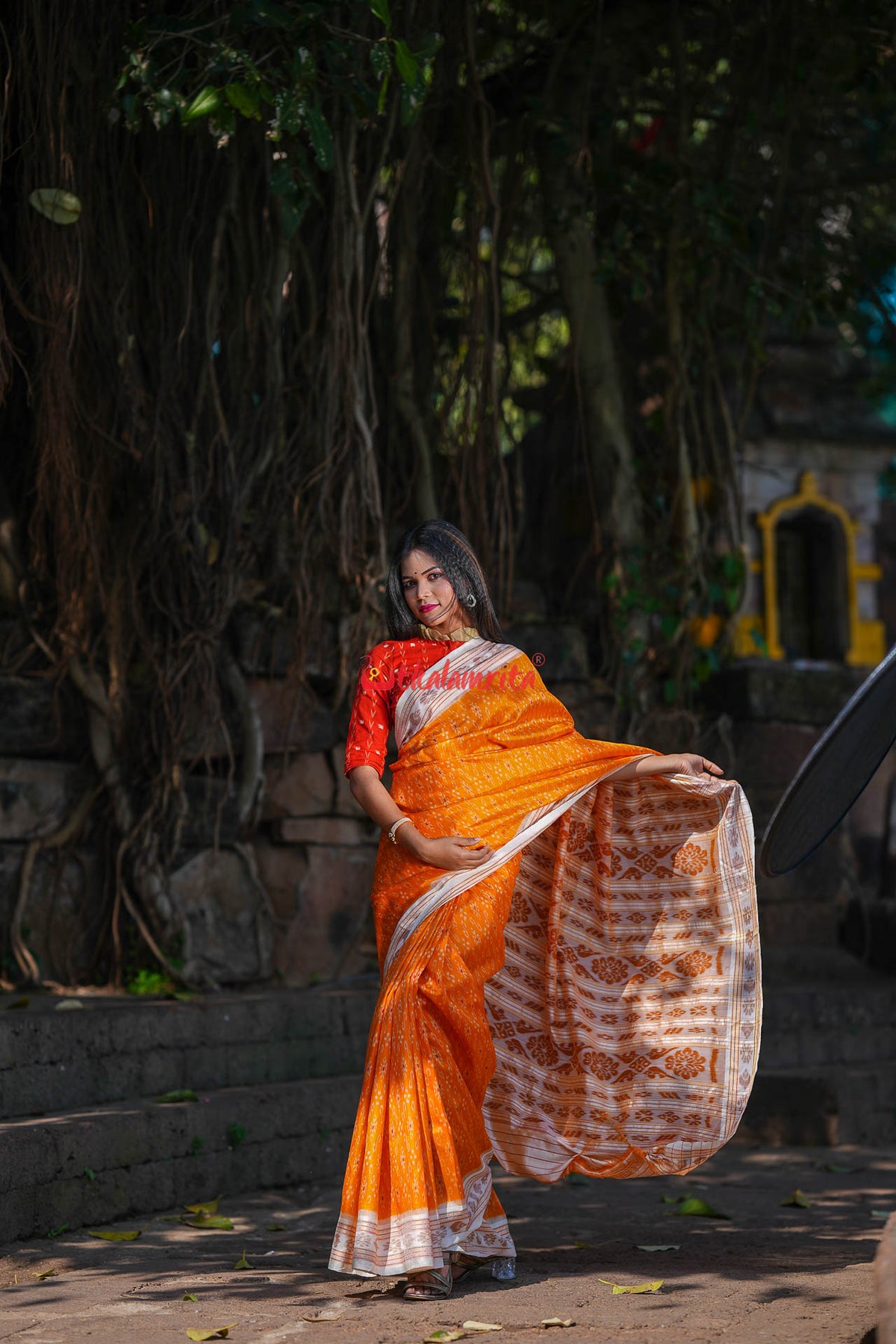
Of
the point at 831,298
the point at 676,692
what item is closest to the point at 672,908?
the point at 676,692

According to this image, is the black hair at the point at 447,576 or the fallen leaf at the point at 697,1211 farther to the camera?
the fallen leaf at the point at 697,1211

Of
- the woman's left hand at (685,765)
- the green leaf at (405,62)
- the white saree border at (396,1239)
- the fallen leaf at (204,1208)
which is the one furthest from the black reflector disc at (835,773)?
the green leaf at (405,62)

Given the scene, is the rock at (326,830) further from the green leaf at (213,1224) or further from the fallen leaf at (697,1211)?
the fallen leaf at (697,1211)

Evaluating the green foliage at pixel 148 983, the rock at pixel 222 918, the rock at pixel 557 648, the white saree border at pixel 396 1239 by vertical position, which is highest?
the rock at pixel 557 648

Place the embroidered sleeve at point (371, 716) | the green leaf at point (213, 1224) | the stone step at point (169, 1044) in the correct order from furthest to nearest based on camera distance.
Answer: the stone step at point (169, 1044) → the green leaf at point (213, 1224) → the embroidered sleeve at point (371, 716)

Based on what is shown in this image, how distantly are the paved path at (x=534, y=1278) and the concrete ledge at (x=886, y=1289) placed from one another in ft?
0.72

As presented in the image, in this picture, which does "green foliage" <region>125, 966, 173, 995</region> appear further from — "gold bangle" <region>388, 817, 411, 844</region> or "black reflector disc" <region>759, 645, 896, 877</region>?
"black reflector disc" <region>759, 645, 896, 877</region>

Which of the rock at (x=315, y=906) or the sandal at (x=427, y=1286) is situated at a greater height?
the rock at (x=315, y=906)

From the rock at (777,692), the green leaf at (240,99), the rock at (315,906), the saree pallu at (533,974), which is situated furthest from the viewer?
the rock at (777,692)

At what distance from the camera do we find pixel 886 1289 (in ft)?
6.96

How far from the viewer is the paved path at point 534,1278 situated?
102 inches

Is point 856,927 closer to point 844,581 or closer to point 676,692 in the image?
point 676,692

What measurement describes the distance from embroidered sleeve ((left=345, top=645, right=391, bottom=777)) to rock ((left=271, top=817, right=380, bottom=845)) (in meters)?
2.47

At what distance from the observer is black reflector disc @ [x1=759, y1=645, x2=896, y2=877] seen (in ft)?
8.91
